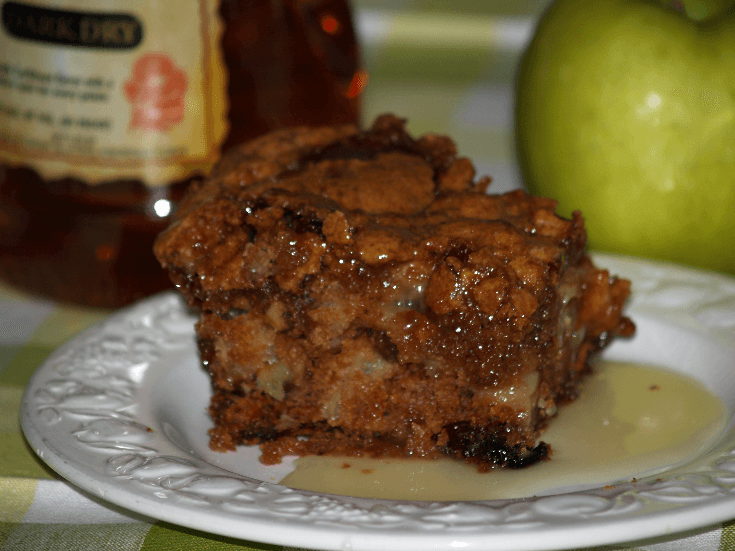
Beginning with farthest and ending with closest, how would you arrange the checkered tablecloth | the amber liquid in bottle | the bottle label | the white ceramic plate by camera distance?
the amber liquid in bottle < the bottle label < the checkered tablecloth < the white ceramic plate

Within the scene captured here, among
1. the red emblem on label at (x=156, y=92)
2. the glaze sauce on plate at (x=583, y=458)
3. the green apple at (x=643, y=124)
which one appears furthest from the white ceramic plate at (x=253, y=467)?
the red emblem on label at (x=156, y=92)

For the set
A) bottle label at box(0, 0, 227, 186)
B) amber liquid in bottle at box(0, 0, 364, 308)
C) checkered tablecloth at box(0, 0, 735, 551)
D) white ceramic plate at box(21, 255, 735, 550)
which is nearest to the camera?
white ceramic plate at box(21, 255, 735, 550)

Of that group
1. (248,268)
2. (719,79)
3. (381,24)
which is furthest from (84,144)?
(381,24)

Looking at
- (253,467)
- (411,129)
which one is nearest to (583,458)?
(253,467)

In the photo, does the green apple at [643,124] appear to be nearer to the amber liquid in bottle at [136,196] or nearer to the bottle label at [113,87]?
the amber liquid in bottle at [136,196]

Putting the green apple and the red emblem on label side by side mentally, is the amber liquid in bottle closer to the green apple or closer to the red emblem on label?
the red emblem on label

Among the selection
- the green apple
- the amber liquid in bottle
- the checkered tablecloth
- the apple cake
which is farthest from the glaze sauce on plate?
the amber liquid in bottle
